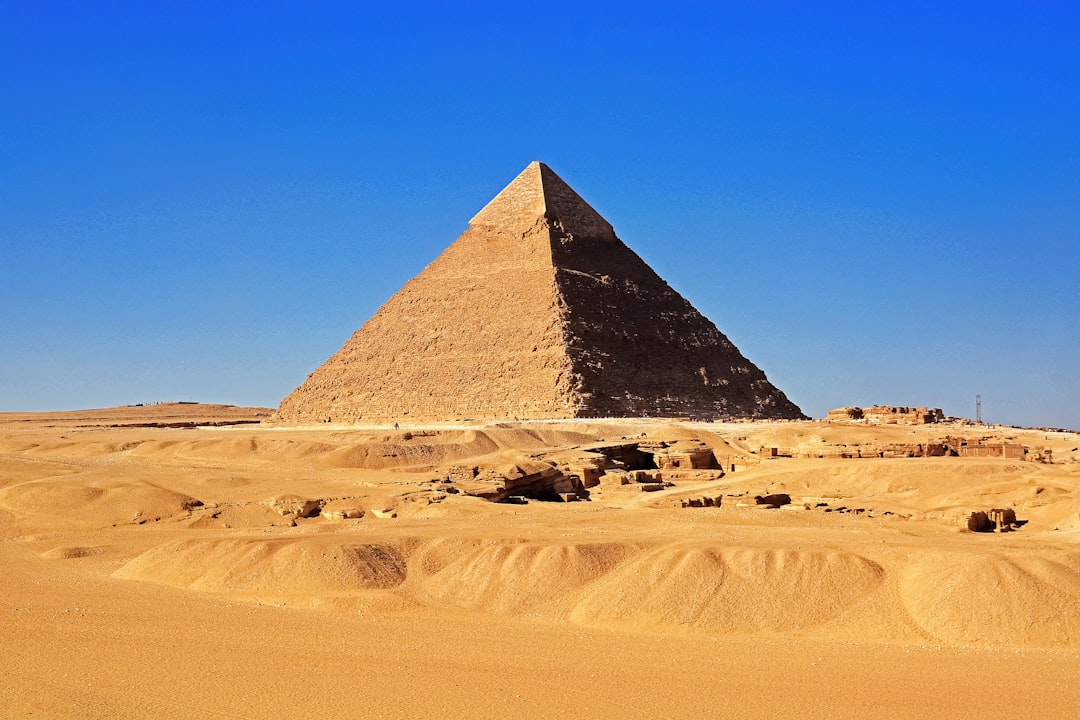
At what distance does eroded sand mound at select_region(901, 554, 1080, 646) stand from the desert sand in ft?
0.06

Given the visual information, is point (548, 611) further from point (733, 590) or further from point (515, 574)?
point (733, 590)

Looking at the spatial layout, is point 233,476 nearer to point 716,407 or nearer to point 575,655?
point 575,655

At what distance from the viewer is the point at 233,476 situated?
18906mm

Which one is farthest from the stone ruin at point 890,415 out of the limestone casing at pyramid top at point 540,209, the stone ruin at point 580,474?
the limestone casing at pyramid top at point 540,209

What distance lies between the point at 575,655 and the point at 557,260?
5715 centimetres

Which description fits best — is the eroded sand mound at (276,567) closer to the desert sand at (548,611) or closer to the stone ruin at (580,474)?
the desert sand at (548,611)

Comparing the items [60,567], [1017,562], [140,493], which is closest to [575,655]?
[1017,562]

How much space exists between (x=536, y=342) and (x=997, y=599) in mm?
49613

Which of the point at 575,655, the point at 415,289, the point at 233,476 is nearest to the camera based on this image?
the point at 575,655

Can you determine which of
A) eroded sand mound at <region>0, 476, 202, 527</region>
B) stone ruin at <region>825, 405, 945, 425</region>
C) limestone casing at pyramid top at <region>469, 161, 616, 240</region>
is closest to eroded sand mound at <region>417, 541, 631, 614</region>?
eroded sand mound at <region>0, 476, 202, 527</region>

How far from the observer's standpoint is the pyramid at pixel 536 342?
5375 cm

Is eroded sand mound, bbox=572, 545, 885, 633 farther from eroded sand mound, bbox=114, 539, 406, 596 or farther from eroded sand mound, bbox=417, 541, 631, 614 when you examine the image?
eroded sand mound, bbox=114, 539, 406, 596

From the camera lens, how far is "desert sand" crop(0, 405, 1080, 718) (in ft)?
22.3

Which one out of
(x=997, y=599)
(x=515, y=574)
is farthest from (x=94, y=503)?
(x=997, y=599)
